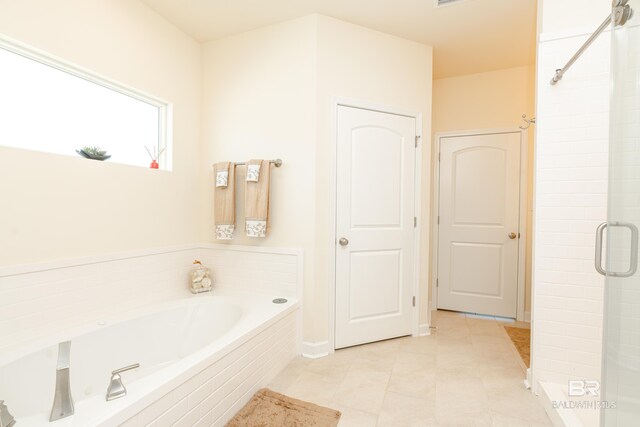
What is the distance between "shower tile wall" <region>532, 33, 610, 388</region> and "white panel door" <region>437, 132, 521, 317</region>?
149 centimetres

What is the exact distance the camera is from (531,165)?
123 inches

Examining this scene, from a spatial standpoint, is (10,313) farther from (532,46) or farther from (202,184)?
(532,46)

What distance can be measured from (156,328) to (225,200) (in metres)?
1.02

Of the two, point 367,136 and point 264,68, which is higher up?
point 264,68

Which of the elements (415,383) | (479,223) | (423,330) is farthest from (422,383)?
(479,223)

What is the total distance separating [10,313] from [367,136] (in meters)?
2.41

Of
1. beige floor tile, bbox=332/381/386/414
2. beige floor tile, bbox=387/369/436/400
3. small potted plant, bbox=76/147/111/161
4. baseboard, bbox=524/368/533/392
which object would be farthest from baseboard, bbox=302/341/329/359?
small potted plant, bbox=76/147/111/161

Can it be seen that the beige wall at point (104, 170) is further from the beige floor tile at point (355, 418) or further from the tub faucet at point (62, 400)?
the beige floor tile at point (355, 418)

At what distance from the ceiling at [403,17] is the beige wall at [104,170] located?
29 cm

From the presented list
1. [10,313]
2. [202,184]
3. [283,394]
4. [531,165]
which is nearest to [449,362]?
[283,394]

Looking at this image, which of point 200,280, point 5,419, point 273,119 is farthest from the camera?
point 200,280

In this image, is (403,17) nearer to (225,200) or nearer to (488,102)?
(488,102)

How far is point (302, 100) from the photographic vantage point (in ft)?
7.66

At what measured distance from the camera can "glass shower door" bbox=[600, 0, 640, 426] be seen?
3.11 feet
